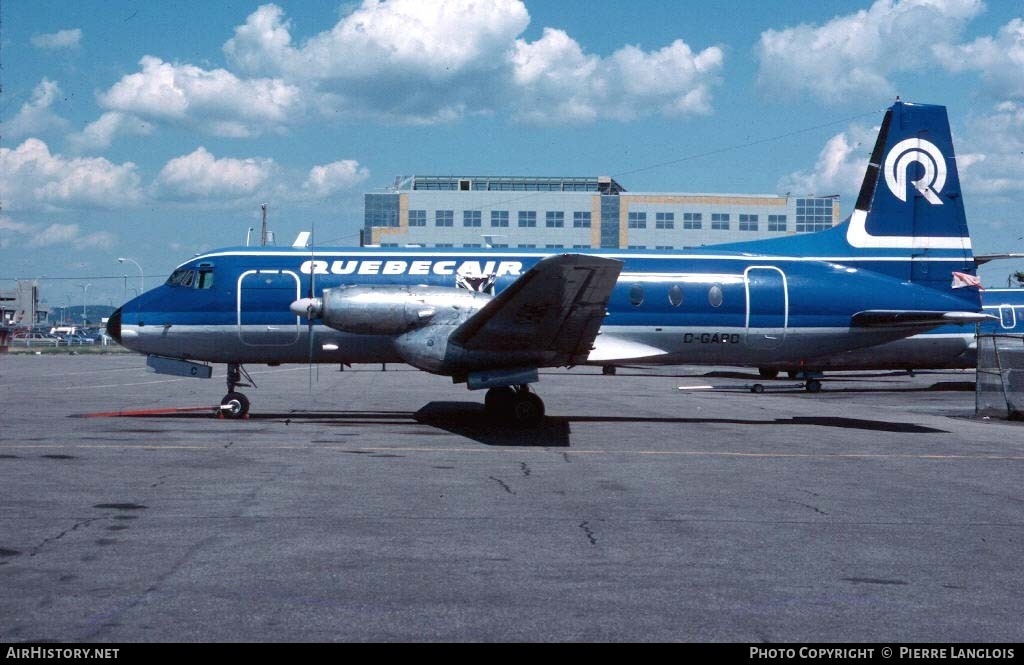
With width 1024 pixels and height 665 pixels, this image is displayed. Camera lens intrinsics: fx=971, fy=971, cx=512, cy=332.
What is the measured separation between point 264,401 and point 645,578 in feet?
70.9

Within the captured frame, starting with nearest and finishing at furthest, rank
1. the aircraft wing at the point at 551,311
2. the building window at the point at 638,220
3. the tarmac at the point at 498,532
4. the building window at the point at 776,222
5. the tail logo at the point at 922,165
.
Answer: the tarmac at the point at 498,532 → the aircraft wing at the point at 551,311 → the tail logo at the point at 922,165 → the building window at the point at 638,220 → the building window at the point at 776,222

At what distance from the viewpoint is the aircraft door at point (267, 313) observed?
21.3 metres

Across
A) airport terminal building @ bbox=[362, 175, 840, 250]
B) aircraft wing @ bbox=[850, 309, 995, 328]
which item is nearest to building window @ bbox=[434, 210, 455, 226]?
airport terminal building @ bbox=[362, 175, 840, 250]

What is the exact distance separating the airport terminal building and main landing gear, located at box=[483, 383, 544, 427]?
7106 cm

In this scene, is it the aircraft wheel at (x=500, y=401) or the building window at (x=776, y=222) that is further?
the building window at (x=776, y=222)

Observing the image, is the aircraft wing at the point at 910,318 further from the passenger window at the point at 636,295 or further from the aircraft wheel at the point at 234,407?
the aircraft wheel at the point at 234,407

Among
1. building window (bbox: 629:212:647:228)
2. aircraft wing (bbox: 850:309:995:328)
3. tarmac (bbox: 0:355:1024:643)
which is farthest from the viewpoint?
building window (bbox: 629:212:647:228)

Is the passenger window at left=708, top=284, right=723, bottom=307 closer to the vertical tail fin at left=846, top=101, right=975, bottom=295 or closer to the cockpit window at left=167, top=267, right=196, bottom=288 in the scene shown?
the vertical tail fin at left=846, top=101, right=975, bottom=295

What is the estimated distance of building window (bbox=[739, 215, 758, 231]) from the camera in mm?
99562

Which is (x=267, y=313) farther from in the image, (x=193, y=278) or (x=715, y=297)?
(x=715, y=297)

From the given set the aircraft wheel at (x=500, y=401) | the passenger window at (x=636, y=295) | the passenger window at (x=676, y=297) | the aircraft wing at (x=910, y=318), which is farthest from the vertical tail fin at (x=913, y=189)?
the aircraft wheel at (x=500, y=401)

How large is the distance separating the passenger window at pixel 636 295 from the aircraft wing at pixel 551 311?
2101mm

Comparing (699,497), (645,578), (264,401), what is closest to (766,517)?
(699,497)
